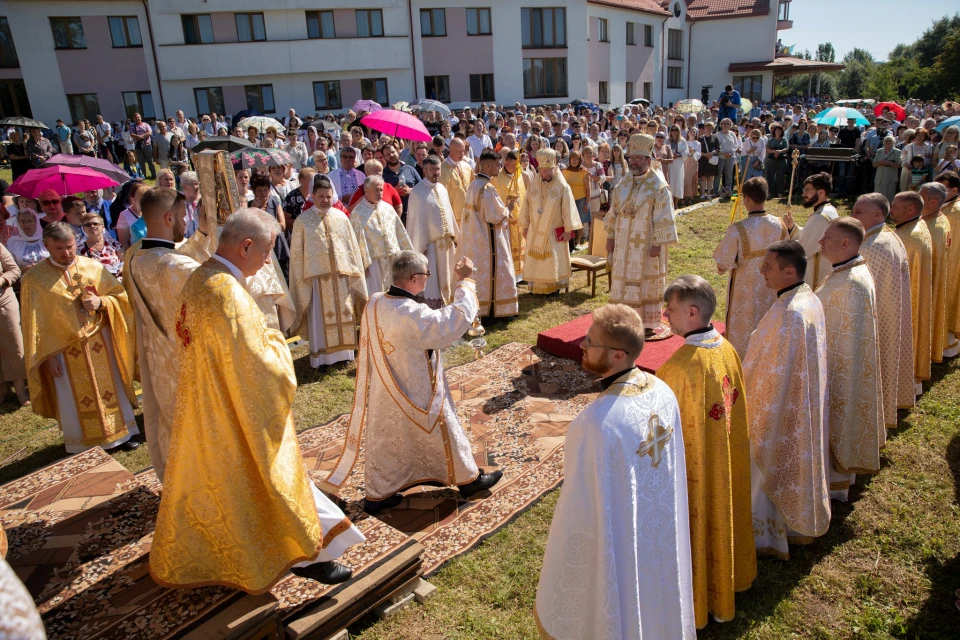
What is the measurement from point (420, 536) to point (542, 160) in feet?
22.2

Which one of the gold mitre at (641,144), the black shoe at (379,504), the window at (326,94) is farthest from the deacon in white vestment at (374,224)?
the window at (326,94)

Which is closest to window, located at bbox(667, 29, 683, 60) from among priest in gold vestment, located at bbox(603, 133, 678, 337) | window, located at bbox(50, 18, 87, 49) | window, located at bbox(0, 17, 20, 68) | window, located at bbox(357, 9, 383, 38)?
window, located at bbox(357, 9, 383, 38)

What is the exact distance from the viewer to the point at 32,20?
101 feet

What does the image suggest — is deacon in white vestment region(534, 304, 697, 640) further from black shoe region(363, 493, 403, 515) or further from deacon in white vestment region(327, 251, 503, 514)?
black shoe region(363, 493, 403, 515)

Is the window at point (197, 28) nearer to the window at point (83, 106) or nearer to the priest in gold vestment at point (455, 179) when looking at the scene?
the window at point (83, 106)

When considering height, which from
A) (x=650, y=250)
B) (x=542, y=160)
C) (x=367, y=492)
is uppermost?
(x=542, y=160)

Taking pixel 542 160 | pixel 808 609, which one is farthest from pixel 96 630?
pixel 542 160

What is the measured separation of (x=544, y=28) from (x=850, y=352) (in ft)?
126

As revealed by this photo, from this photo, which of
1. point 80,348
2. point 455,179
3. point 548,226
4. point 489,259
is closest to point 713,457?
point 80,348

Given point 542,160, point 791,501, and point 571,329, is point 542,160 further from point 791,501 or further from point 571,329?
point 791,501

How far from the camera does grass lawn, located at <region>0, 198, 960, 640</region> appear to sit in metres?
3.82

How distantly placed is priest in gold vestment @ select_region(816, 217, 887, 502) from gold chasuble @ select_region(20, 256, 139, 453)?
6.08 metres

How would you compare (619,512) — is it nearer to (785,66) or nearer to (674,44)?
(785,66)

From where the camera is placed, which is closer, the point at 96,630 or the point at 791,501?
the point at 96,630
